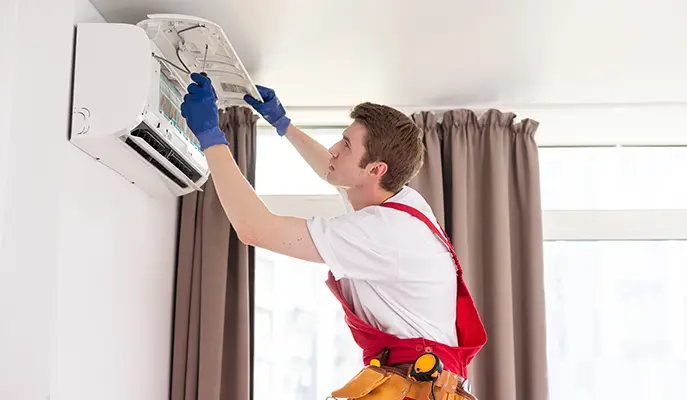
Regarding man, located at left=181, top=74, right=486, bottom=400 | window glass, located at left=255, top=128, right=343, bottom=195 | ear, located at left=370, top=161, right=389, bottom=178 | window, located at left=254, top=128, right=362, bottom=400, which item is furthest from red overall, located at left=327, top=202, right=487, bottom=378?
window glass, located at left=255, top=128, right=343, bottom=195

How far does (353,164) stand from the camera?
7.29 feet

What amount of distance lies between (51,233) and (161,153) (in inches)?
20.6

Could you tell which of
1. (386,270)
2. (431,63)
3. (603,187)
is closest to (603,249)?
(603,187)

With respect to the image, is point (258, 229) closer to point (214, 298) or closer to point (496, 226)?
point (214, 298)

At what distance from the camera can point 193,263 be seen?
3.24 meters

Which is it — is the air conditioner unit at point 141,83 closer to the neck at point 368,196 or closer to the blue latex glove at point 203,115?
the blue latex glove at point 203,115

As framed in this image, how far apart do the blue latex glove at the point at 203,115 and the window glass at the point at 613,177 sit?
2.16 m

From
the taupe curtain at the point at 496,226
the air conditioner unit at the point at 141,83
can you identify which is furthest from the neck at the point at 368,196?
the taupe curtain at the point at 496,226

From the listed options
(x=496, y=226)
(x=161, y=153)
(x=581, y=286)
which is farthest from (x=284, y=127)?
(x=581, y=286)

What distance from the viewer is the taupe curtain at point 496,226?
10.5 feet

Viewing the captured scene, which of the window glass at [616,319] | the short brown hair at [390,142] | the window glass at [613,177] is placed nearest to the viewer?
the short brown hair at [390,142]

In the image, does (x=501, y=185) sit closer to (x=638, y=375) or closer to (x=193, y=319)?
(x=638, y=375)

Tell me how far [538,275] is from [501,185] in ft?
1.32

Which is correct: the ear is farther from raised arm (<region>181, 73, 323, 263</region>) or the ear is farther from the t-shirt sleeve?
raised arm (<region>181, 73, 323, 263</region>)
